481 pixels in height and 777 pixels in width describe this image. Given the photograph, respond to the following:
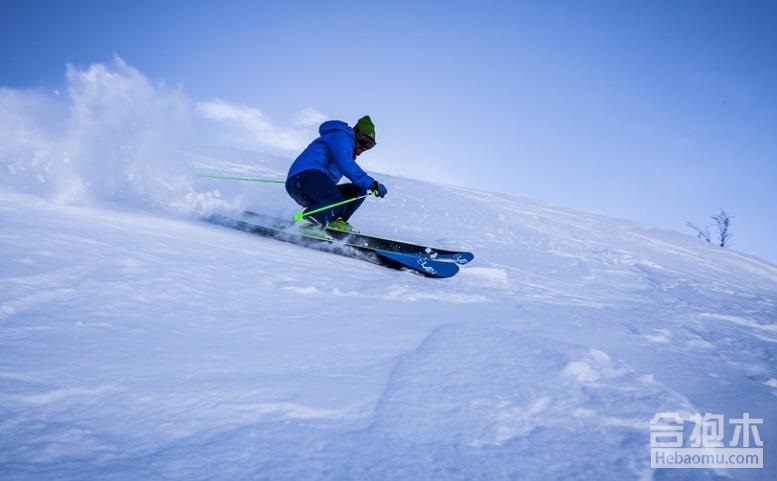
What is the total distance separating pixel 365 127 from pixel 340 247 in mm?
1687

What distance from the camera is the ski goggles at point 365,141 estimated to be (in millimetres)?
4777

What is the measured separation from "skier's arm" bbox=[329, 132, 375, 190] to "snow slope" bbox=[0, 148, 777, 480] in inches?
51.3

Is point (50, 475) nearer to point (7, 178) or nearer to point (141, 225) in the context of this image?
point (141, 225)

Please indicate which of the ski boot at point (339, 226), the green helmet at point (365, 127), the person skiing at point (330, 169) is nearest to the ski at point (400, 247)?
the ski boot at point (339, 226)

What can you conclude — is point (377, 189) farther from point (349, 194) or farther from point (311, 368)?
point (311, 368)

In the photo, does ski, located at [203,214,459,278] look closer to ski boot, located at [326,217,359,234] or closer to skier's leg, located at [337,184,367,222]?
ski boot, located at [326,217,359,234]

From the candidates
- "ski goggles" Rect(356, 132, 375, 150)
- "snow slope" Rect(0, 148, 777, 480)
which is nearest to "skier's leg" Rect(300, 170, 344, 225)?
"ski goggles" Rect(356, 132, 375, 150)

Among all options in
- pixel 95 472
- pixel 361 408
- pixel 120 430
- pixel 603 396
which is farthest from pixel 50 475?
pixel 603 396

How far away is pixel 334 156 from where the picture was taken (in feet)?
14.7

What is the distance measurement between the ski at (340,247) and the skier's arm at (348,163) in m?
0.75

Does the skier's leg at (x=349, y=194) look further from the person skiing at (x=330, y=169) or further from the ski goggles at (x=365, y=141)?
the ski goggles at (x=365, y=141)

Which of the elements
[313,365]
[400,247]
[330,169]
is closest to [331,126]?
[330,169]

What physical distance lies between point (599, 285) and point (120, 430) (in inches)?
184

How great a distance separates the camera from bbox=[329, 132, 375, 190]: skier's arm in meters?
4.38
